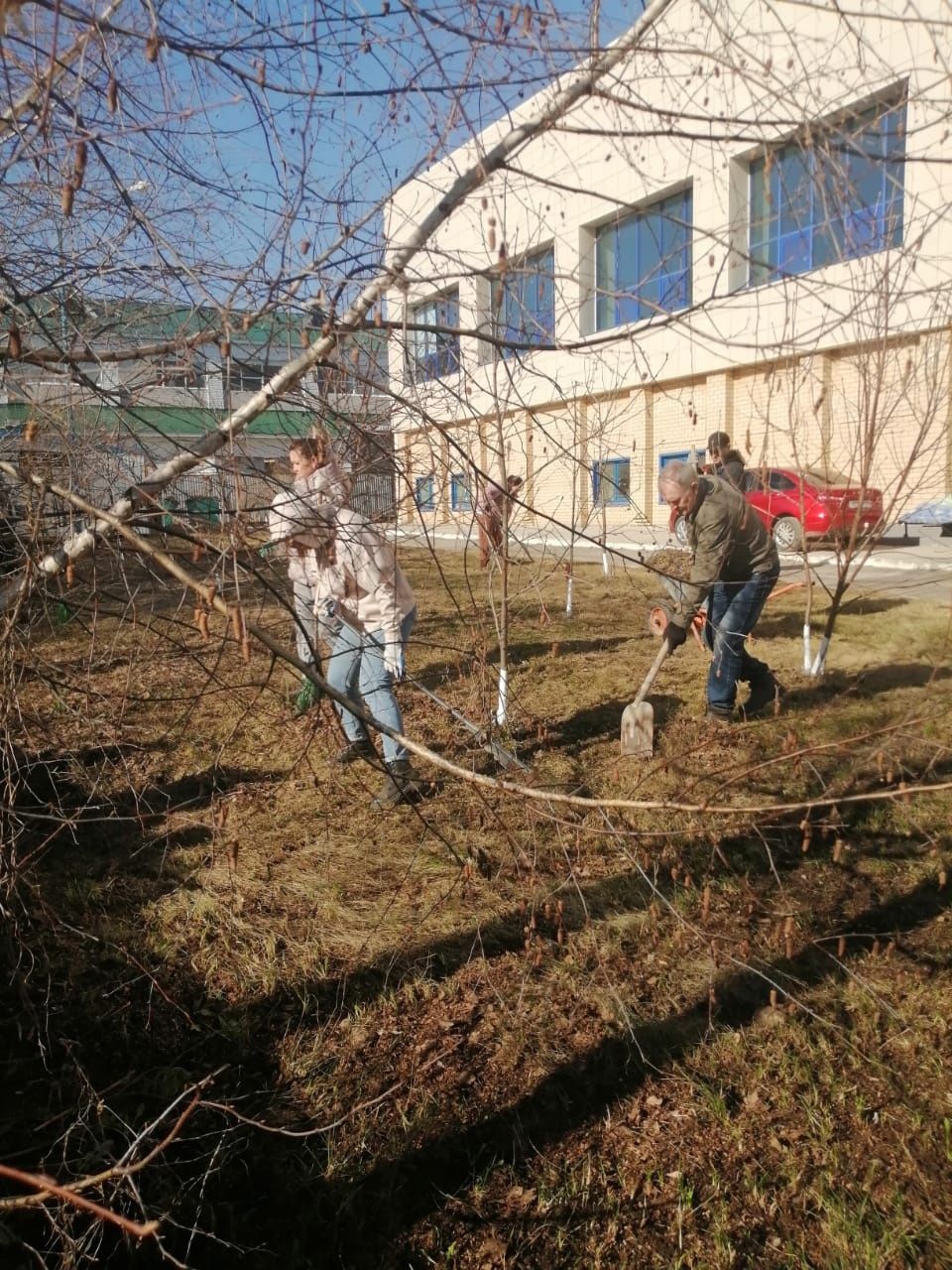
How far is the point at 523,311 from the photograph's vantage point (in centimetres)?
259

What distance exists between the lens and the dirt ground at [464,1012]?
2248mm

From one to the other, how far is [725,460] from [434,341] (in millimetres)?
3290

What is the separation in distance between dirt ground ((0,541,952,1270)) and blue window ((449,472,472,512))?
52 cm

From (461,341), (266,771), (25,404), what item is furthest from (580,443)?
(266,771)

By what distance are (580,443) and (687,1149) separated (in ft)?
8.69

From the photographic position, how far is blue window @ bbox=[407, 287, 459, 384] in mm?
2609

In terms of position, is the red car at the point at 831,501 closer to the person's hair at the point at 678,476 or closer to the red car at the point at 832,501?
the red car at the point at 832,501

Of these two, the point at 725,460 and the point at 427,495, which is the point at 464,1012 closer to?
the point at 427,495

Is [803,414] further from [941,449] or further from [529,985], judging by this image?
[529,985]

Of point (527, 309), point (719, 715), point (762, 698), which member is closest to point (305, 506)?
point (527, 309)

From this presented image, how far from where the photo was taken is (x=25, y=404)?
2541 millimetres

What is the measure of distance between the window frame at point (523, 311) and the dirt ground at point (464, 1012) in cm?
87

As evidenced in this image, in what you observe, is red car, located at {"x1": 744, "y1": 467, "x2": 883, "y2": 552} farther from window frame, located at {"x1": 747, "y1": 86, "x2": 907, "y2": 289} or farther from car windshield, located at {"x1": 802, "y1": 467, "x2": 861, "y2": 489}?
window frame, located at {"x1": 747, "y1": 86, "x2": 907, "y2": 289}

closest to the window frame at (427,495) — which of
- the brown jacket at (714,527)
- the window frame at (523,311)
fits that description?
the window frame at (523,311)
